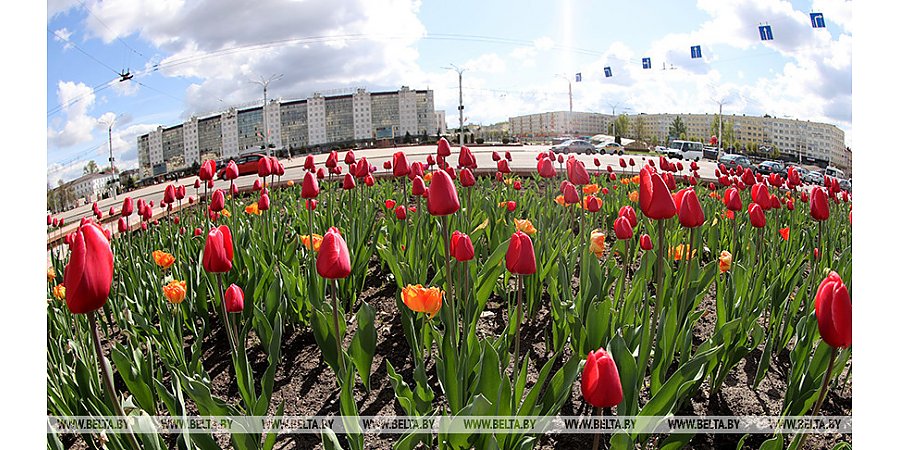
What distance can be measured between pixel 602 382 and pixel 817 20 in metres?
1.61

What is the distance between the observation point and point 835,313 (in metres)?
0.88

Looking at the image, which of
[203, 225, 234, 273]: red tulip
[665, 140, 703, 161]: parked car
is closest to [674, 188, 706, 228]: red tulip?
[203, 225, 234, 273]: red tulip

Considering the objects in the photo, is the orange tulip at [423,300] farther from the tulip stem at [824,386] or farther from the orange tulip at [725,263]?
the orange tulip at [725,263]

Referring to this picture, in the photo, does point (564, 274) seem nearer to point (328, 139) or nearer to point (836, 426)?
point (836, 426)

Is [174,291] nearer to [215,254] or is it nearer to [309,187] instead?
[215,254]

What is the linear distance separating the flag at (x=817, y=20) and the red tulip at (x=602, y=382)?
59.9 inches

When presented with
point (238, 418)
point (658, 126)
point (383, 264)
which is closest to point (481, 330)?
point (383, 264)

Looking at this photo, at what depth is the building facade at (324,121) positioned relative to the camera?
38.5 metres

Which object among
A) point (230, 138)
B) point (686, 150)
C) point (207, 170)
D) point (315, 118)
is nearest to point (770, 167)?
point (207, 170)

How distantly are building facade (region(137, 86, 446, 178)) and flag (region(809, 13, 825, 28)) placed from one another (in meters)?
30.7

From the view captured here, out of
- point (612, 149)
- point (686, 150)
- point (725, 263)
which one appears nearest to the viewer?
point (725, 263)

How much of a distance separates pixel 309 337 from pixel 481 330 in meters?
0.65

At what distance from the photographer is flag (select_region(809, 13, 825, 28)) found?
179cm

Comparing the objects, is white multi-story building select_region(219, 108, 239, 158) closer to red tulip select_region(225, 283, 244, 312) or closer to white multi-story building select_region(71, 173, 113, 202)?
white multi-story building select_region(71, 173, 113, 202)
